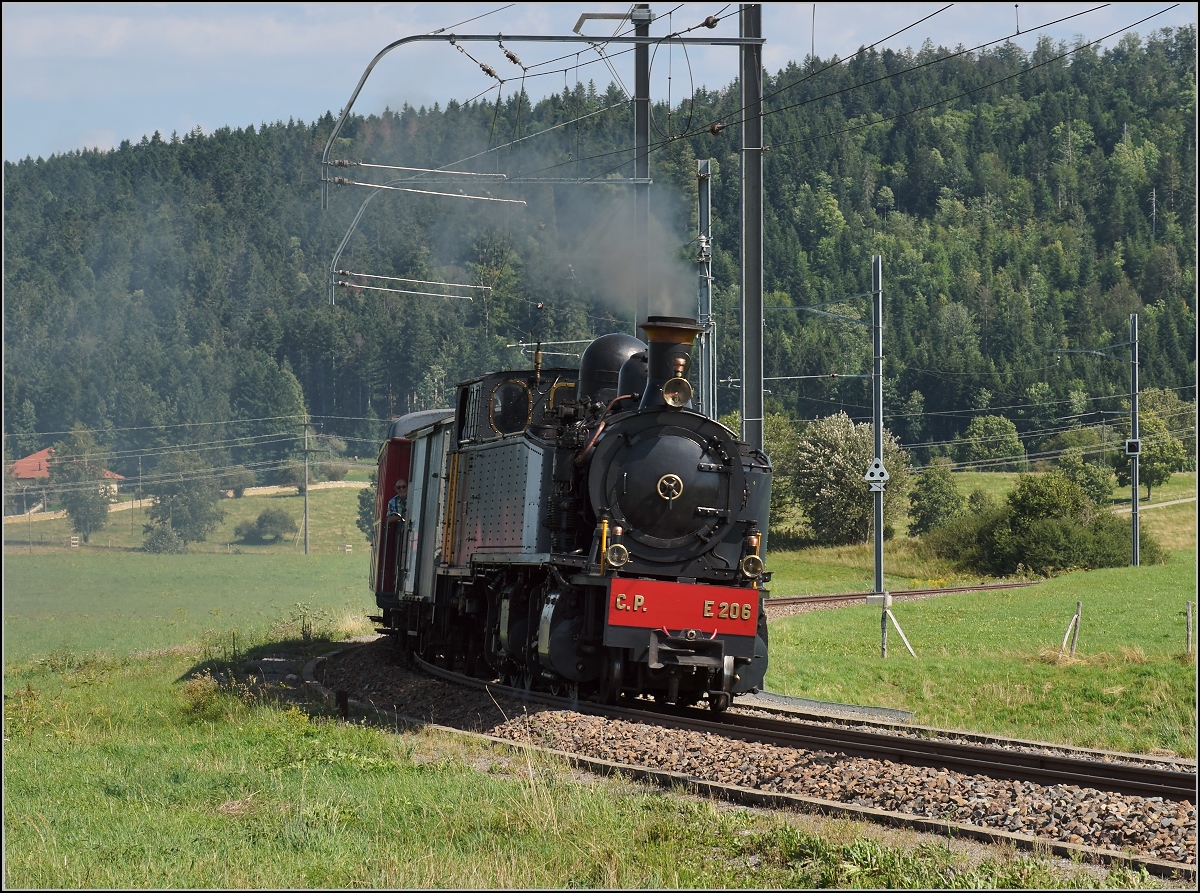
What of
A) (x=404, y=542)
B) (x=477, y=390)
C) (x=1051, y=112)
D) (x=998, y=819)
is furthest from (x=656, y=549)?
(x=1051, y=112)

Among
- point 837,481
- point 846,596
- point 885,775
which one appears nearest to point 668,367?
point 885,775

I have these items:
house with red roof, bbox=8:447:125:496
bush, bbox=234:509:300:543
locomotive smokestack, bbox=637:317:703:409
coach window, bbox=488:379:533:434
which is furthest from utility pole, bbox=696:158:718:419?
bush, bbox=234:509:300:543

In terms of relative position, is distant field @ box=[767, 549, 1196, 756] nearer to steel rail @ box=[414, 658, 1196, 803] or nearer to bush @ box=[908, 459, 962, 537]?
steel rail @ box=[414, 658, 1196, 803]

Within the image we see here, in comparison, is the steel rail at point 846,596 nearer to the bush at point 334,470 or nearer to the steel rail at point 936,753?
the steel rail at point 936,753

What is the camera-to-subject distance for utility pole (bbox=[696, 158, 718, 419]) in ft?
77.2

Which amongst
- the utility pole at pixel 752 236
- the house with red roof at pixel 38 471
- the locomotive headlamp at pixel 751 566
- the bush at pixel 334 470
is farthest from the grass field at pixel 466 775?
the bush at pixel 334 470

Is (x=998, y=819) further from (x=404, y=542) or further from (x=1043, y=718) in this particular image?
(x=404, y=542)

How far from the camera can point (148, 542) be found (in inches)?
3376

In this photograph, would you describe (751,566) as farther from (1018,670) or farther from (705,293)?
(705,293)

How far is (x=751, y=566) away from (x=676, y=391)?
7.09 feet

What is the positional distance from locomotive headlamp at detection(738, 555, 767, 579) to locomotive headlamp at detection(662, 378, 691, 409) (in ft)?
6.28

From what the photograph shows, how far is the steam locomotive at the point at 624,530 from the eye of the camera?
13625 millimetres

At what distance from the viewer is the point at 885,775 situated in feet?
31.6

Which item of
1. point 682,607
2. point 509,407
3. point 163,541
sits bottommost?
point 163,541
